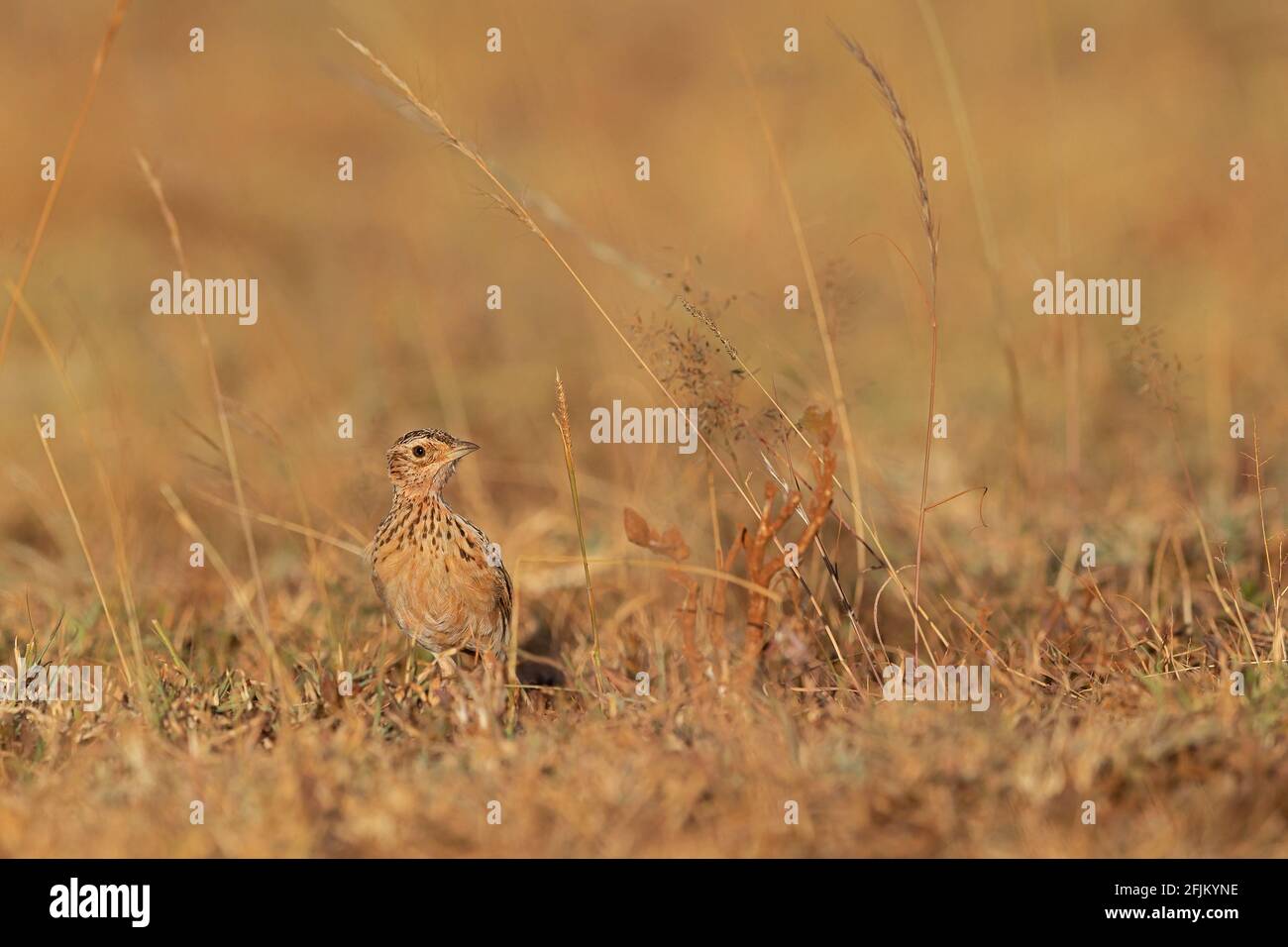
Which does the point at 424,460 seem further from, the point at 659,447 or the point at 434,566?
the point at 659,447

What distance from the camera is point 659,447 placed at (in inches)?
243

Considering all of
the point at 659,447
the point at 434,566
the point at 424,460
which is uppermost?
the point at 659,447

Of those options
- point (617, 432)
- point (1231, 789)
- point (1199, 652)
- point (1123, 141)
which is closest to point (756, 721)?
point (1231, 789)

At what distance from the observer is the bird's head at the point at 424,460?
166 inches

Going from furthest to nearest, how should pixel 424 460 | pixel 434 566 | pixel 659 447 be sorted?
pixel 659 447, pixel 424 460, pixel 434 566

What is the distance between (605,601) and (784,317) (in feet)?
12.4

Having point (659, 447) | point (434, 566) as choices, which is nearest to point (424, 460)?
point (434, 566)

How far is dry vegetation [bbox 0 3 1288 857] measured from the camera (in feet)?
10.1

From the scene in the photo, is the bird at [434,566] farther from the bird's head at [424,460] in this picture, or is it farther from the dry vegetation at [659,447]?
the dry vegetation at [659,447]

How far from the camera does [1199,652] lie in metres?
3.94

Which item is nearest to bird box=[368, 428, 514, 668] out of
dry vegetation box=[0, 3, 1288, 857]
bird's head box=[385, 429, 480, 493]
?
bird's head box=[385, 429, 480, 493]

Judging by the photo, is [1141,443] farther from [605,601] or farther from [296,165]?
[296,165]

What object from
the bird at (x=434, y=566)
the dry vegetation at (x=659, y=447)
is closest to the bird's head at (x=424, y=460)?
the bird at (x=434, y=566)

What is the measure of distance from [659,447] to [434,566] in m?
2.25
